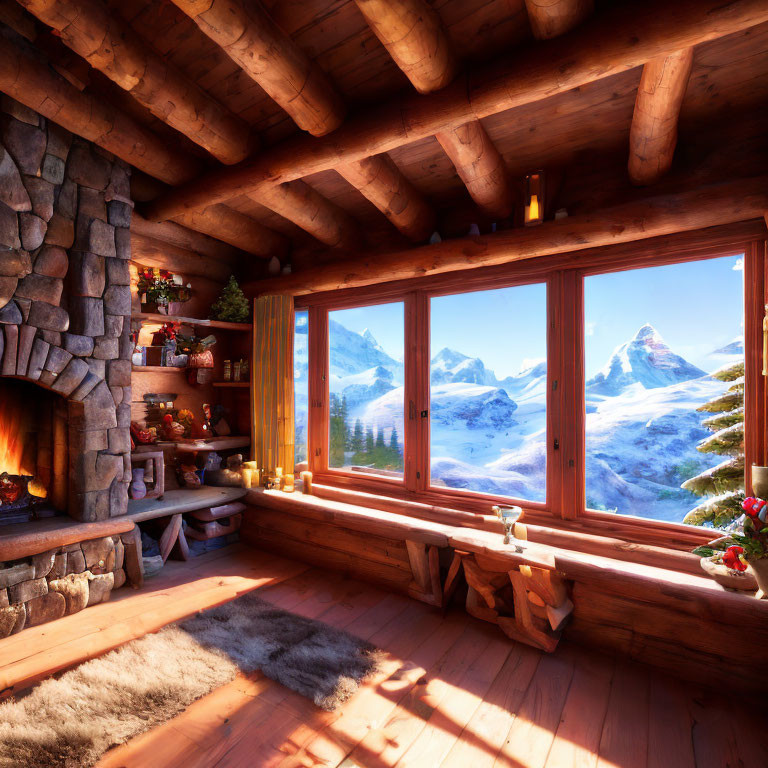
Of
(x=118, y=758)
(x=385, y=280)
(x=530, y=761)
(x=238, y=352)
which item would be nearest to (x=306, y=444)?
(x=238, y=352)

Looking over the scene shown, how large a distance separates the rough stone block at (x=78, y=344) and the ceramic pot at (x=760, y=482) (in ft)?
12.1

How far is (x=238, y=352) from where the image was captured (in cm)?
423

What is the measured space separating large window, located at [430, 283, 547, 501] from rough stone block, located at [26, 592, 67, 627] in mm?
2461

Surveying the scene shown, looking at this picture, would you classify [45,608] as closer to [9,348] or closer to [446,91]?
[9,348]

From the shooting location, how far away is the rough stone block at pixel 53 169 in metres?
2.52

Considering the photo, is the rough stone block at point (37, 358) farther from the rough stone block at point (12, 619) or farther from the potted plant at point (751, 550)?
the potted plant at point (751, 550)

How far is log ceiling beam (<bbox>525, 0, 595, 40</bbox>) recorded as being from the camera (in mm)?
1563

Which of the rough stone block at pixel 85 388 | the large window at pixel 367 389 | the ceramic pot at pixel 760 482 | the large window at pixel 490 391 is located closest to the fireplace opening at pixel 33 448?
the rough stone block at pixel 85 388

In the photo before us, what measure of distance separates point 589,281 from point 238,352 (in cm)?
311

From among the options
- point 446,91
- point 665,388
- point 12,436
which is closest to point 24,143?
point 12,436

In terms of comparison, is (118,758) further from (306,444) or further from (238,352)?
(238,352)

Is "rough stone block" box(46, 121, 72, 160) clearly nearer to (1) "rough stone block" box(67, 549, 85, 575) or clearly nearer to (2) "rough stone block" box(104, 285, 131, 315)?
(2) "rough stone block" box(104, 285, 131, 315)

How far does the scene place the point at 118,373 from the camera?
292cm

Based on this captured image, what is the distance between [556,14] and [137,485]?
3.61 m
